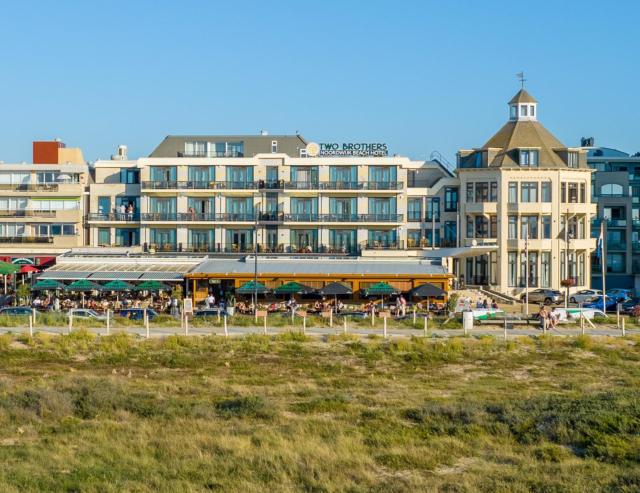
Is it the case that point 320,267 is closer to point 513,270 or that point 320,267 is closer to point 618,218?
point 513,270

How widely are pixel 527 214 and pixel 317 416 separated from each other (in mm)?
50250

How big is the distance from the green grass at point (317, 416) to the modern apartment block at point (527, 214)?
31.9 m

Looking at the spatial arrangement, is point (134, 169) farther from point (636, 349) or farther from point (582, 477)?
point (582, 477)

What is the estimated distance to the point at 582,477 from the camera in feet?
70.7

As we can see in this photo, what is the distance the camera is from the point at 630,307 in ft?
213

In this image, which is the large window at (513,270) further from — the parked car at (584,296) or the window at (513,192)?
the parked car at (584,296)

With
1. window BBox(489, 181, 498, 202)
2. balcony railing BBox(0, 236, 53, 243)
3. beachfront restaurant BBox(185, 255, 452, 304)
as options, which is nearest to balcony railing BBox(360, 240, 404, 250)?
beachfront restaurant BBox(185, 255, 452, 304)

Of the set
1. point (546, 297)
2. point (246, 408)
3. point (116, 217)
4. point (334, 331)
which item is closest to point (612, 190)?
point (546, 297)

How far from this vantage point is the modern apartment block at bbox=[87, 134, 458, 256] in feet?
261

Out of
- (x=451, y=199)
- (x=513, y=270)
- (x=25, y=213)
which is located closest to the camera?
(x=513, y=270)

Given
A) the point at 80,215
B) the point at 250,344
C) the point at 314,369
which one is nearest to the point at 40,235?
the point at 80,215

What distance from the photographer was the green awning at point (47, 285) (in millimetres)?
66500

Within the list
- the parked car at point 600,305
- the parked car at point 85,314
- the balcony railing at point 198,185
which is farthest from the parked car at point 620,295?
the parked car at point 85,314

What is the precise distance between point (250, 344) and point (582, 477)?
23.5 m
